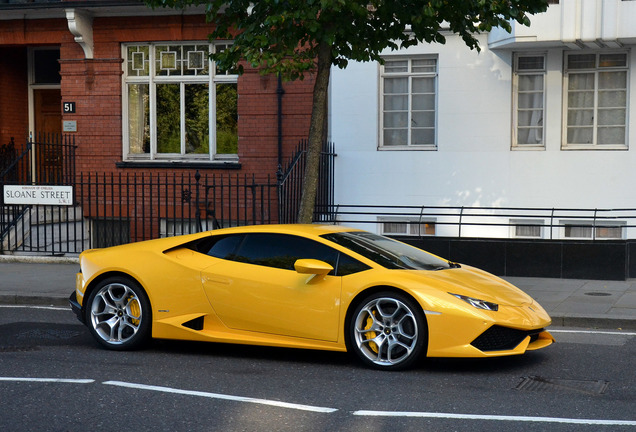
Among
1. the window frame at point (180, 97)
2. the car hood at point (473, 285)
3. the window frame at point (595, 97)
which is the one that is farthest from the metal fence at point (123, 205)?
the car hood at point (473, 285)

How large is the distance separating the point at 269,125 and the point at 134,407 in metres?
11.0

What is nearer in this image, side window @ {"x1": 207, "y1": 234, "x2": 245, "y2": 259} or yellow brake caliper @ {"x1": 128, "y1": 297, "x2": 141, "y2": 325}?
side window @ {"x1": 207, "y1": 234, "x2": 245, "y2": 259}

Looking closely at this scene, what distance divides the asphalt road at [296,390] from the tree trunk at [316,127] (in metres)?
3.55

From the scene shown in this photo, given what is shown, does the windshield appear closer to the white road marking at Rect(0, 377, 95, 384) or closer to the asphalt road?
the asphalt road

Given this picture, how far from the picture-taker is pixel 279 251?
26.5 ft

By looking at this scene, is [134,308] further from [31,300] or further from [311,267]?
[31,300]

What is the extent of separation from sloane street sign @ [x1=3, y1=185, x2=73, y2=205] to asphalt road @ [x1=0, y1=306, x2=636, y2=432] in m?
6.83

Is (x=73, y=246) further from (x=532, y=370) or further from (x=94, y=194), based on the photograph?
(x=532, y=370)

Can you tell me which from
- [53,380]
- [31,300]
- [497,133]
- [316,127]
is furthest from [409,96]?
[53,380]

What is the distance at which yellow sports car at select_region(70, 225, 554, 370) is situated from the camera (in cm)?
728

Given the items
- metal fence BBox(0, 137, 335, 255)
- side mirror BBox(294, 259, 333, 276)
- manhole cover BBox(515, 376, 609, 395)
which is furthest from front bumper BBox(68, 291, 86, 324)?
metal fence BBox(0, 137, 335, 255)

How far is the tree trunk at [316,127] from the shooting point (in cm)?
1143

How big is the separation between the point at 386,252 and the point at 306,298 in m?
0.94

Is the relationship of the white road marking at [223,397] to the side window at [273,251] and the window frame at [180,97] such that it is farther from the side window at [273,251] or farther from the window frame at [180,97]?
the window frame at [180,97]
